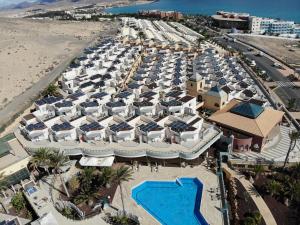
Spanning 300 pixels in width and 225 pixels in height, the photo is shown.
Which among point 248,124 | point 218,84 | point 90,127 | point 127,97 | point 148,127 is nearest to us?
point 148,127

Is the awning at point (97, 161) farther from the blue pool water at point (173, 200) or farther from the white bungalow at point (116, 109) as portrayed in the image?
the white bungalow at point (116, 109)

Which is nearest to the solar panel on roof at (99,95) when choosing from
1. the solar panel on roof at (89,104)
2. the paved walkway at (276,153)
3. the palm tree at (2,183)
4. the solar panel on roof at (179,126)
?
the solar panel on roof at (89,104)

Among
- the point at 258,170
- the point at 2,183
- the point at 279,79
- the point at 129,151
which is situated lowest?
the point at 279,79

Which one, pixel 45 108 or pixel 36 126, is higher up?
pixel 36 126

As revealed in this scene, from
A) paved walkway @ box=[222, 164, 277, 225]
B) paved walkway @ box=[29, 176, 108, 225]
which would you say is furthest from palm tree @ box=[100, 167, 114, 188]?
paved walkway @ box=[222, 164, 277, 225]

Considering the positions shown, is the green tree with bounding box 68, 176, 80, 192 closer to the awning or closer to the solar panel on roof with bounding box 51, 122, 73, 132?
the awning

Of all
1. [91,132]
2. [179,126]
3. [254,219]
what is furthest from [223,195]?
[91,132]

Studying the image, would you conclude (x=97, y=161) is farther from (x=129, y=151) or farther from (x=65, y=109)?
(x=65, y=109)
